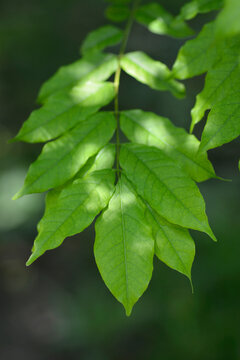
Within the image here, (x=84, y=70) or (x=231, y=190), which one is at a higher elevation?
(x=84, y=70)

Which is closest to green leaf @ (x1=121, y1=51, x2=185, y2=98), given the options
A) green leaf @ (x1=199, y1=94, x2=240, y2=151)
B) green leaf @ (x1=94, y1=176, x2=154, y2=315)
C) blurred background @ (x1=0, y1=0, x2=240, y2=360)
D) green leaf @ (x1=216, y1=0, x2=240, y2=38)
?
green leaf @ (x1=199, y1=94, x2=240, y2=151)

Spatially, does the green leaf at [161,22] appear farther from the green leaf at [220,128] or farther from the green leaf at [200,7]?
the green leaf at [220,128]

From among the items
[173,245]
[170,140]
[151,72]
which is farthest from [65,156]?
[151,72]

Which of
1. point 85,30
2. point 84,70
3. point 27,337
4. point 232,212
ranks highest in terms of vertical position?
point 84,70

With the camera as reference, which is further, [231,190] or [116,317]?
[231,190]

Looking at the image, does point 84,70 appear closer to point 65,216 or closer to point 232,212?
point 65,216

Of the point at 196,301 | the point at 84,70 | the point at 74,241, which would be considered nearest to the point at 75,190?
the point at 84,70

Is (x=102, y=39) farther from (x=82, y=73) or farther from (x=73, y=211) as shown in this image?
Result: (x=73, y=211)

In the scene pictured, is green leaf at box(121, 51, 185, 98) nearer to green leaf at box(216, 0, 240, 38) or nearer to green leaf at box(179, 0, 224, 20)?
green leaf at box(179, 0, 224, 20)
